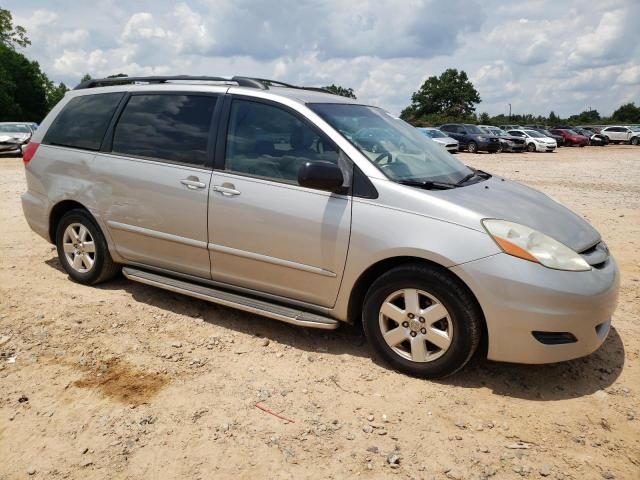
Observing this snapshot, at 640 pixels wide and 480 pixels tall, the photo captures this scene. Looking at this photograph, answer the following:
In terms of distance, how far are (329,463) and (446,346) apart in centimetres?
104

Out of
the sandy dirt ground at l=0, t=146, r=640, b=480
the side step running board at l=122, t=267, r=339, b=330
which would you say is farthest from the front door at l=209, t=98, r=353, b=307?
the sandy dirt ground at l=0, t=146, r=640, b=480

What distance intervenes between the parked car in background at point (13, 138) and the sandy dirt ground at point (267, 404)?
1844cm

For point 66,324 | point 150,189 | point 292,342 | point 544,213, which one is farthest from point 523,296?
point 66,324

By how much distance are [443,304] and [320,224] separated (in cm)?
93

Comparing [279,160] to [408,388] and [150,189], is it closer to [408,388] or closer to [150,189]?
[150,189]

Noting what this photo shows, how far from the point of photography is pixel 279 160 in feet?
12.5

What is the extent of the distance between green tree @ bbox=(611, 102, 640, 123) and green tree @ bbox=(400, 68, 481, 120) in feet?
68.3

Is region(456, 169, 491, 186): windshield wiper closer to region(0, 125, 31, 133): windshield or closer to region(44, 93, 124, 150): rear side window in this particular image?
region(44, 93, 124, 150): rear side window

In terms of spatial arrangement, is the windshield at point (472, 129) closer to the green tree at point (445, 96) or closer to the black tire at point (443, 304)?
the black tire at point (443, 304)

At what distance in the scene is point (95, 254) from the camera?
4.80 m

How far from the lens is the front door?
11.7 ft

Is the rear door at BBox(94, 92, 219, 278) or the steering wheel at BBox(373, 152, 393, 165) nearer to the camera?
the steering wheel at BBox(373, 152, 393, 165)

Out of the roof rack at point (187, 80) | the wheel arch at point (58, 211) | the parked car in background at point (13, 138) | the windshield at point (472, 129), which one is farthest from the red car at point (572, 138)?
the wheel arch at point (58, 211)

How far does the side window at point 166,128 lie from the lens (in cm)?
413
